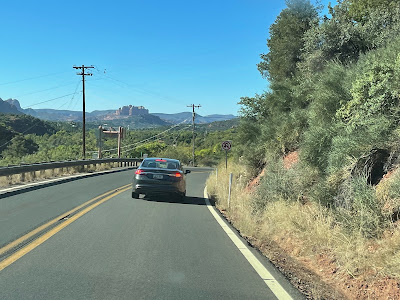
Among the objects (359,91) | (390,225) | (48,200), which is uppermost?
(359,91)

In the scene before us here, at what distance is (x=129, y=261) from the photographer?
5.87 metres

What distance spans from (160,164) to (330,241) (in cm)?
937

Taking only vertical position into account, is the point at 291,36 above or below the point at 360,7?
below

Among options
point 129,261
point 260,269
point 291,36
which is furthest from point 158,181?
point 291,36

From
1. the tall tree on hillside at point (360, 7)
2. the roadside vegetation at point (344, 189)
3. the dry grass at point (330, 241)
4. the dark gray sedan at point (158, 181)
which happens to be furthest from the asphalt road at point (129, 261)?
the tall tree on hillside at point (360, 7)

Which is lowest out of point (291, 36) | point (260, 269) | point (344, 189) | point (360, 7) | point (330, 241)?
point (260, 269)

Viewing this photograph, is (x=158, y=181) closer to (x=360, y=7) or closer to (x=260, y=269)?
(x=260, y=269)

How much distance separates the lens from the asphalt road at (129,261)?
464 centimetres

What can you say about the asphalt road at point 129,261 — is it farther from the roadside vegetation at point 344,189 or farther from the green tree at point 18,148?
the green tree at point 18,148

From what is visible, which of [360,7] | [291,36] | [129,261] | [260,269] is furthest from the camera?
[291,36]

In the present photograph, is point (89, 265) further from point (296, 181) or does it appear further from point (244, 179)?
point (244, 179)

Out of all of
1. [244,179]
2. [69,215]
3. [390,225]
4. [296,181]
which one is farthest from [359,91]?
[244,179]

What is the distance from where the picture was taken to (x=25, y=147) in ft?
249

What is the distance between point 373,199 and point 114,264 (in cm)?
402
